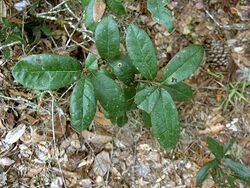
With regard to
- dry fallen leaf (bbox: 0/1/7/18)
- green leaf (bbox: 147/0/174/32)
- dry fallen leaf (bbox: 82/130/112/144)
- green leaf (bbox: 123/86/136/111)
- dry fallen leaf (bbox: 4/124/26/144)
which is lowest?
dry fallen leaf (bbox: 82/130/112/144)

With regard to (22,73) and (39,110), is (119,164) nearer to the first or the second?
(39,110)

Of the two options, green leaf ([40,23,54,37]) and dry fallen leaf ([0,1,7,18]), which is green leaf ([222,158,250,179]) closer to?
green leaf ([40,23,54,37])

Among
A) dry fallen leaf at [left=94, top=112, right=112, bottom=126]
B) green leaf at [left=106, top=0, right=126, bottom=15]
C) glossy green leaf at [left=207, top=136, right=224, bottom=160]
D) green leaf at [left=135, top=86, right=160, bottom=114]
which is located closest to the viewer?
green leaf at [left=135, top=86, right=160, bottom=114]

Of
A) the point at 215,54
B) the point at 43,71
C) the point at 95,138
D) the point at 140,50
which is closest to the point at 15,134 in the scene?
the point at 95,138

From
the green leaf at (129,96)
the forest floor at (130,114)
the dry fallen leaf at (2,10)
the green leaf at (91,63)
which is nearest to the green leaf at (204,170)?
the forest floor at (130,114)

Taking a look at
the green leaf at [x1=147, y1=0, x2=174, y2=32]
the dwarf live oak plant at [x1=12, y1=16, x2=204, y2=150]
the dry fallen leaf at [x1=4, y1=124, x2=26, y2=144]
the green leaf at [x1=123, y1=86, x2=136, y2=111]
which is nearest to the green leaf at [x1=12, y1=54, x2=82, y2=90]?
the dwarf live oak plant at [x1=12, y1=16, x2=204, y2=150]

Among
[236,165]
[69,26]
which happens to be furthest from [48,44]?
[236,165]

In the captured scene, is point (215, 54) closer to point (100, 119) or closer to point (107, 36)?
point (100, 119)

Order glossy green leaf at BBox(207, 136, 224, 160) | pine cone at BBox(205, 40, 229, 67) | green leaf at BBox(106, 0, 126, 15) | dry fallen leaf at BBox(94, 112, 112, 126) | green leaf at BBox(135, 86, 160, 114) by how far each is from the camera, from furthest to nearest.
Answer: pine cone at BBox(205, 40, 229, 67) → dry fallen leaf at BBox(94, 112, 112, 126) → glossy green leaf at BBox(207, 136, 224, 160) → green leaf at BBox(106, 0, 126, 15) → green leaf at BBox(135, 86, 160, 114)
